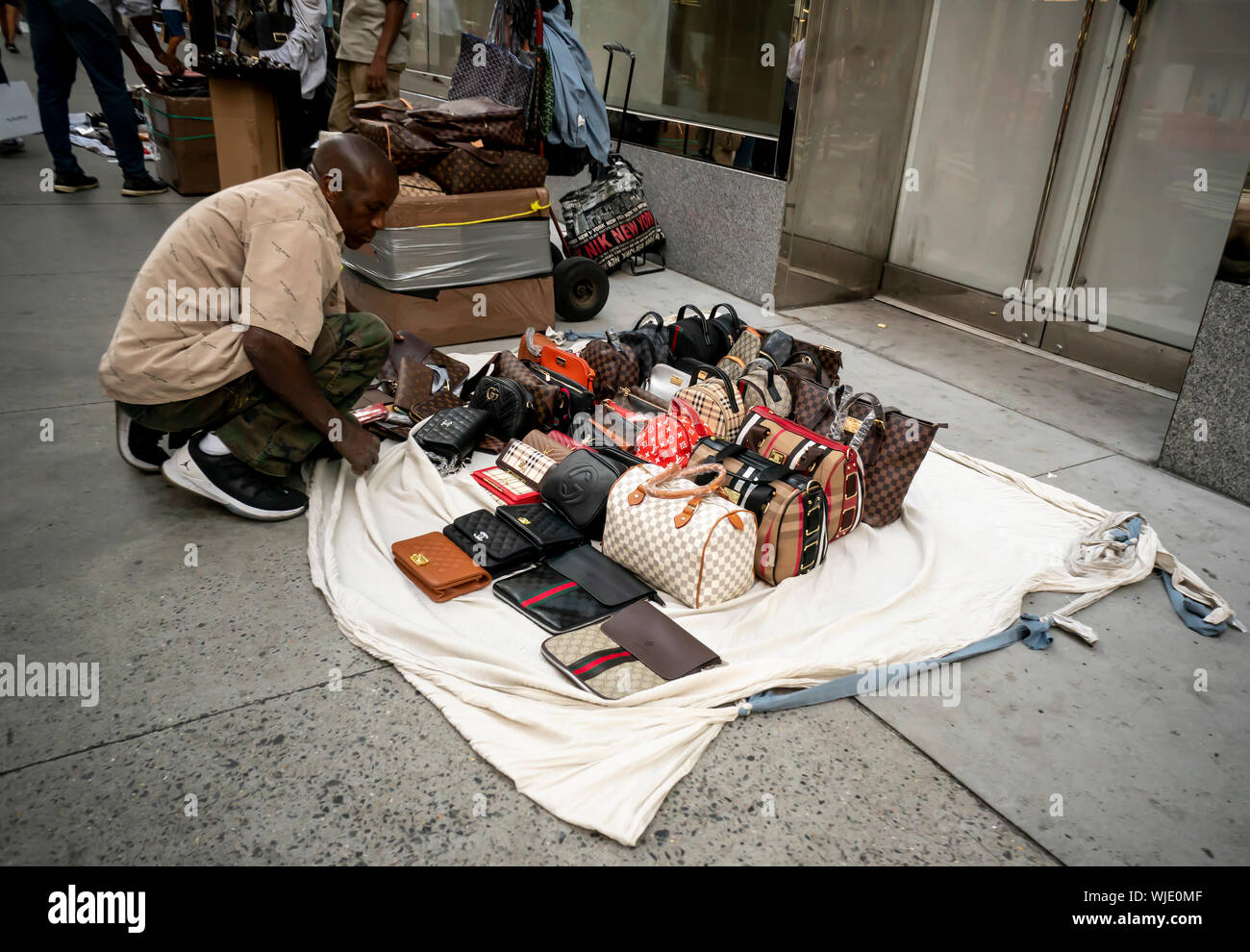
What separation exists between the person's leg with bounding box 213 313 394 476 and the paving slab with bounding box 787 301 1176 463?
10.7 feet

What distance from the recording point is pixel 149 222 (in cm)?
689

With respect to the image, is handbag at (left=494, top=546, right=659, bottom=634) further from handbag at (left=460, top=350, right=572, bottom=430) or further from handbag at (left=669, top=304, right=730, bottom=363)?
handbag at (left=669, top=304, right=730, bottom=363)

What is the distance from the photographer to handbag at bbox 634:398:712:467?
3463 millimetres

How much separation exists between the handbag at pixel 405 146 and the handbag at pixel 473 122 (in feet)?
0.20

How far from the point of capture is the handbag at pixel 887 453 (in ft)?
10.6

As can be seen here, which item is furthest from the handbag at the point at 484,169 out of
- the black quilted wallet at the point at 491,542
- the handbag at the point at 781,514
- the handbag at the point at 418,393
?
the handbag at the point at 781,514

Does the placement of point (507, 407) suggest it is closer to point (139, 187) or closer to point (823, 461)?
point (823, 461)

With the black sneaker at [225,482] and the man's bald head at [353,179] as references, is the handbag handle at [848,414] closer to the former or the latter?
the man's bald head at [353,179]

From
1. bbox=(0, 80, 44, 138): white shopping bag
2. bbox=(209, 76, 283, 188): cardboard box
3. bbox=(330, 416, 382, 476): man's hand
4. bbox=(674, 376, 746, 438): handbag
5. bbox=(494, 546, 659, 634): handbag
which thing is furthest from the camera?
bbox=(0, 80, 44, 138): white shopping bag

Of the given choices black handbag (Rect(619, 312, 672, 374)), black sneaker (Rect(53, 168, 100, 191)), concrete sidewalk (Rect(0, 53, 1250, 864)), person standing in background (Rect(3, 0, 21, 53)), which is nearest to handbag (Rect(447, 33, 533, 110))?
black handbag (Rect(619, 312, 672, 374))
